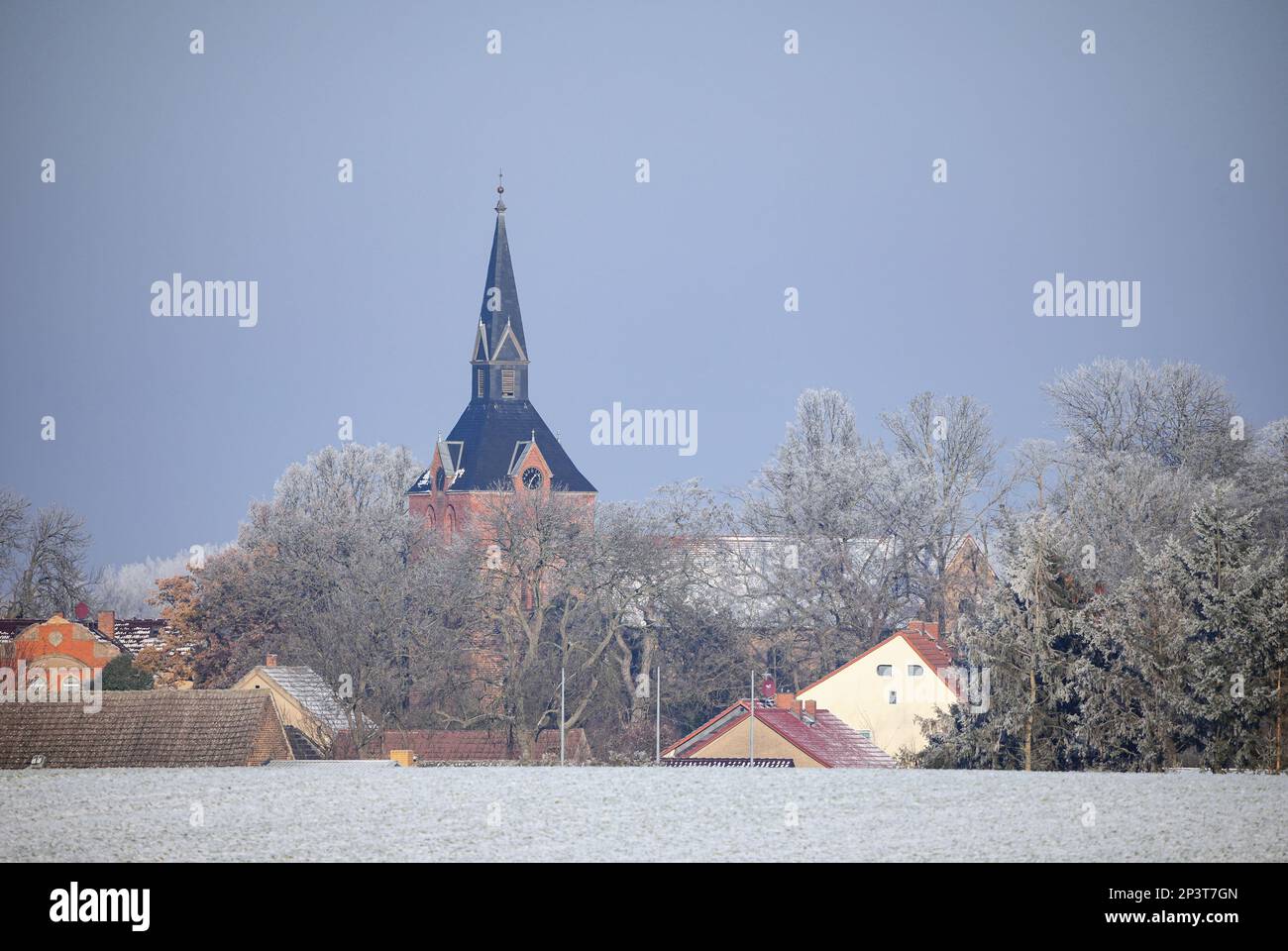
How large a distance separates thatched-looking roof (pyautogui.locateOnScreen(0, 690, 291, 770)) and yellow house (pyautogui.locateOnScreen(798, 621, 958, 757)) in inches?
1057

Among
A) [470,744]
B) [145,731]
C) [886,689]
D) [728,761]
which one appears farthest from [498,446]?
[145,731]

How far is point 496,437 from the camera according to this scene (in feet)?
321

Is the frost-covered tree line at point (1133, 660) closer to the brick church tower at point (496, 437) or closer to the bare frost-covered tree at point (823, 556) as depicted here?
the bare frost-covered tree at point (823, 556)

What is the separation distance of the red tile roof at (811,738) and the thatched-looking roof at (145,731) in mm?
17803

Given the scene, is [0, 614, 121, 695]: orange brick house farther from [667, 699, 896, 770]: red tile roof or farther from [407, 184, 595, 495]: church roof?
[407, 184, 595, 495]: church roof

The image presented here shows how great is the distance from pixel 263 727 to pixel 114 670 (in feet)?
80.2

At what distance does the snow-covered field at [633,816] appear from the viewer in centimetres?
2252

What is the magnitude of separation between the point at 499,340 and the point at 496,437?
5.65m

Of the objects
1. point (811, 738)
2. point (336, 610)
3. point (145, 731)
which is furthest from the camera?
point (336, 610)

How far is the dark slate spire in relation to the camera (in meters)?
101

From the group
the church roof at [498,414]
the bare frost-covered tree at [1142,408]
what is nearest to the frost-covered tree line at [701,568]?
the bare frost-covered tree at [1142,408]

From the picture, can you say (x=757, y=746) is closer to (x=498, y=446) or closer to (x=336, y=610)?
(x=336, y=610)
